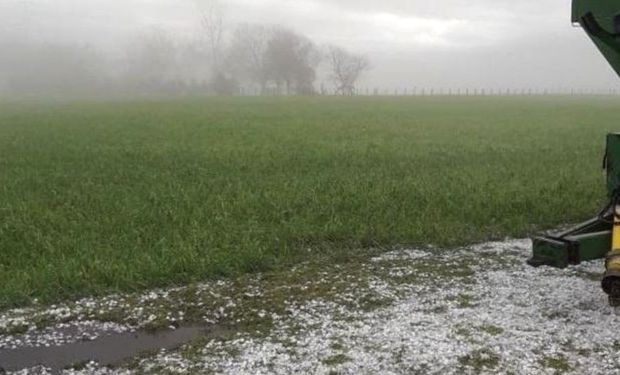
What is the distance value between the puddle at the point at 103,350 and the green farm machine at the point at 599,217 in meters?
2.59

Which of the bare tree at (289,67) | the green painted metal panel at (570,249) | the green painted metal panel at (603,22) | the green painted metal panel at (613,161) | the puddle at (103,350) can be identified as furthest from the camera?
the bare tree at (289,67)

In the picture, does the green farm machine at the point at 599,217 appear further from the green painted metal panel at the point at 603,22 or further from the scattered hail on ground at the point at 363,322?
the scattered hail on ground at the point at 363,322

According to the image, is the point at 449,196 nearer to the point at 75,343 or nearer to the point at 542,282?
the point at 542,282

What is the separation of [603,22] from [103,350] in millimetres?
4592

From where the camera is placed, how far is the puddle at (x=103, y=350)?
4508mm

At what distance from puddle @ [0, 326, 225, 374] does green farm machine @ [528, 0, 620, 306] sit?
259 cm

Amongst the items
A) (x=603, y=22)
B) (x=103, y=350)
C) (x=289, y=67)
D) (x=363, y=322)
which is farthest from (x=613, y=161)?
(x=289, y=67)

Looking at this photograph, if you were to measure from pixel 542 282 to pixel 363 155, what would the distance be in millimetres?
9845

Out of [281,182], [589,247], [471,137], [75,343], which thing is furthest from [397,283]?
[471,137]

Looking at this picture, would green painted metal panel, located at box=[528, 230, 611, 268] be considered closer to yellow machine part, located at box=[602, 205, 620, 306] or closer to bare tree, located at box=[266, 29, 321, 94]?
yellow machine part, located at box=[602, 205, 620, 306]

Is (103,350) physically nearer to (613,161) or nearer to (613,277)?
(613,277)

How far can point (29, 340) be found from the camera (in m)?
4.88

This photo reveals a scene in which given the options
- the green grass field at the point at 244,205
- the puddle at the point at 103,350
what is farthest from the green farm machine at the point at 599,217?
the puddle at the point at 103,350

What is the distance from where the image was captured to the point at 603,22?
5.20 meters
